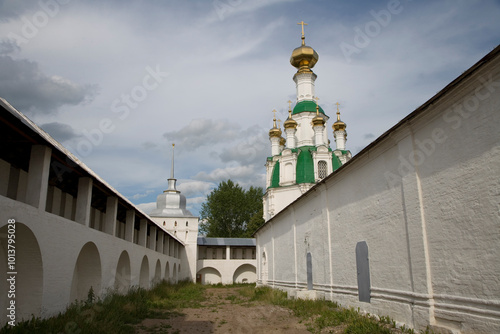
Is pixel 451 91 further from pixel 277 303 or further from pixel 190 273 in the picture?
pixel 190 273

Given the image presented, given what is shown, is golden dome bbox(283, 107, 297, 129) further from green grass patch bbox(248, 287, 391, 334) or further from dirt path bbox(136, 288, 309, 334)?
dirt path bbox(136, 288, 309, 334)

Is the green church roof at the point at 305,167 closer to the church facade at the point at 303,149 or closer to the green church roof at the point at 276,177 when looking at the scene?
the church facade at the point at 303,149

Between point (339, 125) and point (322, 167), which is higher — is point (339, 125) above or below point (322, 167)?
above

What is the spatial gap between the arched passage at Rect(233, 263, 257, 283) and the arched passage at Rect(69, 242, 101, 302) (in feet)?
88.0

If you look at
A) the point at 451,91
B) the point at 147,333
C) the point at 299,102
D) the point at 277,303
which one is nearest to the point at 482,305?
the point at 451,91

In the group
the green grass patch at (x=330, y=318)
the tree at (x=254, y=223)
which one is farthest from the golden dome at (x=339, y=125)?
the green grass patch at (x=330, y=318)

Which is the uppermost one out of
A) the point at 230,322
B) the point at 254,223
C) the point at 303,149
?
the point at 303,149

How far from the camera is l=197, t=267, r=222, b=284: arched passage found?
3719cm

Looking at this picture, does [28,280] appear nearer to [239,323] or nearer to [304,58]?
[239,323]

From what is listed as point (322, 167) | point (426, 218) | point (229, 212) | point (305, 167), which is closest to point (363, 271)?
point (426, 218)

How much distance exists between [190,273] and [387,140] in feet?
94.5

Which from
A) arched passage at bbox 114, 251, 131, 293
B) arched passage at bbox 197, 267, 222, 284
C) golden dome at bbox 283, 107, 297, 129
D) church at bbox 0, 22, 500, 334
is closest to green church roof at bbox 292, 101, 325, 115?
golden dome at bbox 283, 107, 297, 129

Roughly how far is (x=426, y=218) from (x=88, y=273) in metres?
9.21

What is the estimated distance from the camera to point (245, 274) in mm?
38094
